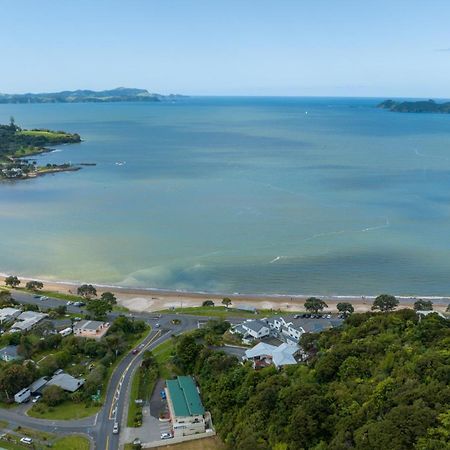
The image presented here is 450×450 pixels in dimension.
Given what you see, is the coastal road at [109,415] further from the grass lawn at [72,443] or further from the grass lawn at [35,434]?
the grass lawn at [72,443]

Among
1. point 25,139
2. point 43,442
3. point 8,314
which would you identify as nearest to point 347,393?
point 43,442

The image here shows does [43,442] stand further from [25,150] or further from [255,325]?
[25,150]

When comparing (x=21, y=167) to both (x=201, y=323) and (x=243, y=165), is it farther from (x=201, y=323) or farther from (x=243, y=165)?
(x=201, y=323)

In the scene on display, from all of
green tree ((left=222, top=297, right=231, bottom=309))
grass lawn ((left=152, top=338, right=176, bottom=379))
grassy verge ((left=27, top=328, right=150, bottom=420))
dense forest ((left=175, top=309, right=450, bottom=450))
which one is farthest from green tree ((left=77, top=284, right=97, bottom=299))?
grassy verge ((left=27, top=328, right=150, bottom=420))

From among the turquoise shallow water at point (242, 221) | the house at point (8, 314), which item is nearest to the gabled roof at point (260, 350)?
the turquoise shallow water at point (242, 221)

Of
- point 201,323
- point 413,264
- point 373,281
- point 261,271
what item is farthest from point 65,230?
point 413,264
